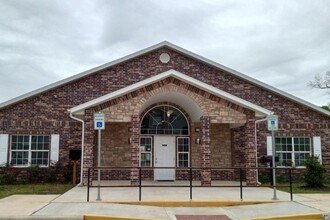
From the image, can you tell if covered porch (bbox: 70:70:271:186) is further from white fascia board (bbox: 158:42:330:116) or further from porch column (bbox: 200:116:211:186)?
white fascia board (bbox: 158:42:330:116)

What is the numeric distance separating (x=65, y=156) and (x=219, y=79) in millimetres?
8775

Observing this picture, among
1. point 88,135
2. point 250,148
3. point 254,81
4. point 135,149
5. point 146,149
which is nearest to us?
point 135,149

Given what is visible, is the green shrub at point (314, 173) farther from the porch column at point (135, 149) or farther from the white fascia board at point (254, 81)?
the porch column at point (135, 149)

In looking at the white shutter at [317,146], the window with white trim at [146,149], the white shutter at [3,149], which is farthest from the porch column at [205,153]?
the white shutter at [3,149]

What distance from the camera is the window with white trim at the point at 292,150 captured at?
20531 mm

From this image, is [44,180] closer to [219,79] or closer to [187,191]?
[187,191]

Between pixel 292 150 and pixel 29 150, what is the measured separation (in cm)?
1321

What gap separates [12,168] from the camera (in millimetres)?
18859

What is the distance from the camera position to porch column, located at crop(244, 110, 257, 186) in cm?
1673

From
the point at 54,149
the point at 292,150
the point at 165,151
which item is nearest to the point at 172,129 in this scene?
the point at 165,151

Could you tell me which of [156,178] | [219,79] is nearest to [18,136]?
[156,178]

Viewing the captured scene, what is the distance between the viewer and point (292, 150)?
2059 centimetres

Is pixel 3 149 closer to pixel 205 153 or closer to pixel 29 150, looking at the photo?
pixel 29 150

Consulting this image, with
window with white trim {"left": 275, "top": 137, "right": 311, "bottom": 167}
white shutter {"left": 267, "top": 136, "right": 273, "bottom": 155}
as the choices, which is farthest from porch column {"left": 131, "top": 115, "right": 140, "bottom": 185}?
window with white trim {"left": 275, "top": 137, "right": 311, "bottom": 167}
